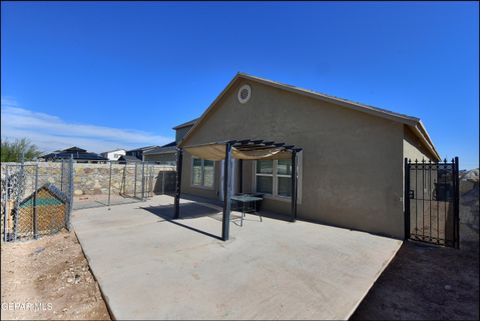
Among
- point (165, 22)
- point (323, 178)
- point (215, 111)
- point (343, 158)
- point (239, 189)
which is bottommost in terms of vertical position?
point (239, 189)

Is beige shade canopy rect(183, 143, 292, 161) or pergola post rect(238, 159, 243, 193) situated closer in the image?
beige shade canopy rect(183, 143, 292, 161)

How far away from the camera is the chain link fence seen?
602 centimetres

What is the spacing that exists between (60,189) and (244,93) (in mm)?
9856

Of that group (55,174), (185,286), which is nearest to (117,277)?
(185,286)

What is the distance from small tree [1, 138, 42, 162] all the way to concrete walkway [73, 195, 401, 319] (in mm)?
11811

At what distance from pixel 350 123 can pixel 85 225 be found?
856cm

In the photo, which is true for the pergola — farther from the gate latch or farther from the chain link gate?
the chain link gate

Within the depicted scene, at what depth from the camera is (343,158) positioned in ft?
23.8

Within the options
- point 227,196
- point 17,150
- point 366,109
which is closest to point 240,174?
point 227,196

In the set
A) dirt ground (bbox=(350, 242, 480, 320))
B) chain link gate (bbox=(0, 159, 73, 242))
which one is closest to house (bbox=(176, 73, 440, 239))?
dirt ground (bbox=(350, 242, 480, 320))

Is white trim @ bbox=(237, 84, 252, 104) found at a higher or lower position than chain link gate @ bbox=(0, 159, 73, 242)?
higher

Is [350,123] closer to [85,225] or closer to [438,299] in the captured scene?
[438,299]

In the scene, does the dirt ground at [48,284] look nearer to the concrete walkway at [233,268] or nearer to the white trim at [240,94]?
the concrete walkway at [233,268]

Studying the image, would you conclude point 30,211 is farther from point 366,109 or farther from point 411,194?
point 411,194
